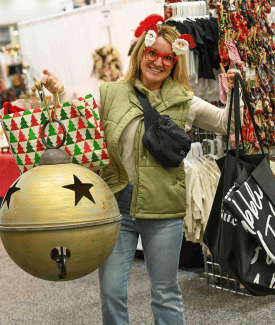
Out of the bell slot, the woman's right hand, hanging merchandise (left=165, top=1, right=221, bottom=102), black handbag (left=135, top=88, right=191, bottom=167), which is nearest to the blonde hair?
black handbag (left=135, top=88, right=191, bottom=167)

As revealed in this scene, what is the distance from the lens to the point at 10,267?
4551 mm

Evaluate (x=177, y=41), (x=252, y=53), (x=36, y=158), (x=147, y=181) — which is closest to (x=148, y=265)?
(x=147, y=181)

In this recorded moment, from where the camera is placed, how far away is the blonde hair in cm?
213

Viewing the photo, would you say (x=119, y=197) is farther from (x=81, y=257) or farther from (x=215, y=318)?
(x=215, y=318)

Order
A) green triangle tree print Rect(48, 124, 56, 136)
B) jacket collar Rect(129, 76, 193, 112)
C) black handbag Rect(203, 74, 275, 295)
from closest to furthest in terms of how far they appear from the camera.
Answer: green triangle tree print Rect(48, 124, 56, 136)
black handbag Rect(203, 74, 275, 295)
jacket collar Rect(129, 76, 193, 112)

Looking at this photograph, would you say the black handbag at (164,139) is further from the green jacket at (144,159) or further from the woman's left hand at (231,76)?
the woman's left hand at (231,76)

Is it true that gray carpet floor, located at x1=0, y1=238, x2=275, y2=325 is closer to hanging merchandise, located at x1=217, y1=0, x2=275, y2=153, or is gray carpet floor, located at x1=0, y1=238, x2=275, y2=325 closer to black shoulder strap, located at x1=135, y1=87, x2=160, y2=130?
hanging merchandise, located at x1=217, y1=0, x2=275, y2=153

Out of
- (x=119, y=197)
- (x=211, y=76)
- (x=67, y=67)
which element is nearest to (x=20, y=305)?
(x=119, y=197)

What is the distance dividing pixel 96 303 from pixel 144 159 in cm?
181

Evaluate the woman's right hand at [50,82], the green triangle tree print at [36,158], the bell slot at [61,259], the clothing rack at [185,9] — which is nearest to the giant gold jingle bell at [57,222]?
the bell slot at [61,259]

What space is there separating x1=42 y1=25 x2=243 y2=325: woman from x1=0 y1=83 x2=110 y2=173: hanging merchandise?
361 mm

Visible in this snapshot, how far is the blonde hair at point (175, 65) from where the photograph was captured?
213cm

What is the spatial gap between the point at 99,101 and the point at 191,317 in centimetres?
174

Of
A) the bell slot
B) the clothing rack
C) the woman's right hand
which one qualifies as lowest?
the bell slot
